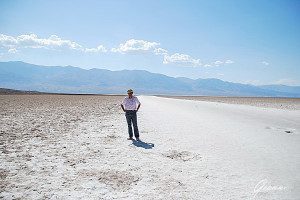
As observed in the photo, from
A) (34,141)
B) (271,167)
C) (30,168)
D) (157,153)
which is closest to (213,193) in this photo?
(271,167)

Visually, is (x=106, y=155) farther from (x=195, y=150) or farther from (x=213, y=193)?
(x=213, y=193)

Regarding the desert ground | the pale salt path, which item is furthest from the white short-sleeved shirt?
the pale salt path

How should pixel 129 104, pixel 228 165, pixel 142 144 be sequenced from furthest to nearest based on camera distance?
pixel 129 104 → pixel 142 144 → pixel 228 165

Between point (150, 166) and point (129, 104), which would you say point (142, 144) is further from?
point (150, 166)

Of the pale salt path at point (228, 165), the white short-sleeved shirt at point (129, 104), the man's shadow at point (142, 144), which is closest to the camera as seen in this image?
the pale salt path at point (228, 165)

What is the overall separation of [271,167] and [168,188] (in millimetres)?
2883

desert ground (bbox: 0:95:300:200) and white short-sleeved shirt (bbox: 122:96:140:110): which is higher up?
white short-sleeved shirt (bbox: 122:96:140:110)

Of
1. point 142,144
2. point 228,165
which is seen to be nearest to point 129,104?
point 142,144

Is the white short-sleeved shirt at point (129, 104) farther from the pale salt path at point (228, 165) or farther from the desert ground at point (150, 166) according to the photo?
the pale salt path at point (228, 165)

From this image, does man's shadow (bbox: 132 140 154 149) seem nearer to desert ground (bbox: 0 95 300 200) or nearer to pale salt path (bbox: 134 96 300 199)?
desert ground (bbox: 0 95 300 200)

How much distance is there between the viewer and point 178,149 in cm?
971

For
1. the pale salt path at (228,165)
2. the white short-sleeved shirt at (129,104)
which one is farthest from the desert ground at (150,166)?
the white short-sleeved shirt at (129,104)

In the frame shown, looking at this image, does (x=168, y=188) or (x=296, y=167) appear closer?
(x=168, y=188)

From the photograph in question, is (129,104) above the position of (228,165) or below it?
above
